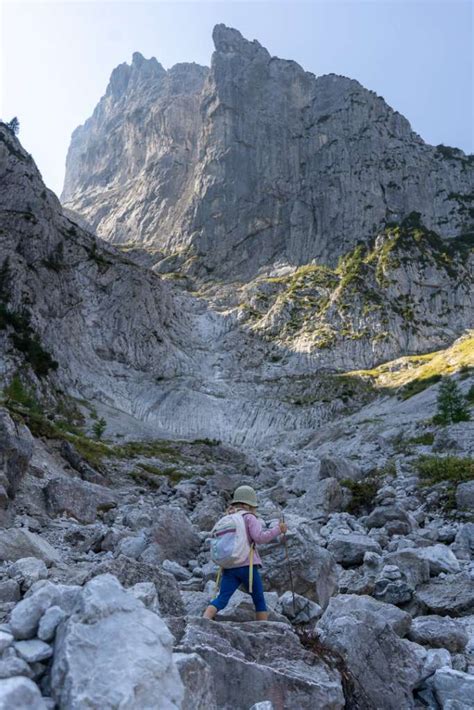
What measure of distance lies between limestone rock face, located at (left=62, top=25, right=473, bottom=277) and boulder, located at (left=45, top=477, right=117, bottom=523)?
140 metres

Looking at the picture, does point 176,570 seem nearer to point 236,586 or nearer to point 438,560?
point 236,586

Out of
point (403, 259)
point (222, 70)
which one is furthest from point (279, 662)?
point (222, 70)

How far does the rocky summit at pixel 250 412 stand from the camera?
187 inches

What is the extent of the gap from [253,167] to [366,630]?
180 m

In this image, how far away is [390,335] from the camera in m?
117

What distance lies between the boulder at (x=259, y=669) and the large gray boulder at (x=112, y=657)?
0.93m

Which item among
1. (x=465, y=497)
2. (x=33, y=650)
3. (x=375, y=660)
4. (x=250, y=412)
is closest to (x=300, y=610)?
(x=375, y=660)

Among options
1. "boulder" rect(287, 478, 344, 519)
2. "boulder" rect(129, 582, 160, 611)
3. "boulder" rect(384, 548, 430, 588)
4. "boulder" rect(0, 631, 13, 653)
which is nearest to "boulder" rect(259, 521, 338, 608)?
"boulder" rect(384, 548, 430, 588)

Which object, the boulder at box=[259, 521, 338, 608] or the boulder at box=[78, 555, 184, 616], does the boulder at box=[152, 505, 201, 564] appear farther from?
the boulder at box=[78, 555, 184, 616]

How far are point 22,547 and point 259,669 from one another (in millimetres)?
6013

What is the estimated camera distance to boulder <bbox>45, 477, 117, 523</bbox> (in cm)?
1520

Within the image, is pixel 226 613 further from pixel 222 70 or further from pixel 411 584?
pixel 222 70

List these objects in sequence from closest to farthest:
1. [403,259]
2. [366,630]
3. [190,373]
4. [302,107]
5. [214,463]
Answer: [366,630] → [214,463] → [190,373] → [403,259] → [302,107]

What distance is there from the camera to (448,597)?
859 centimetres
